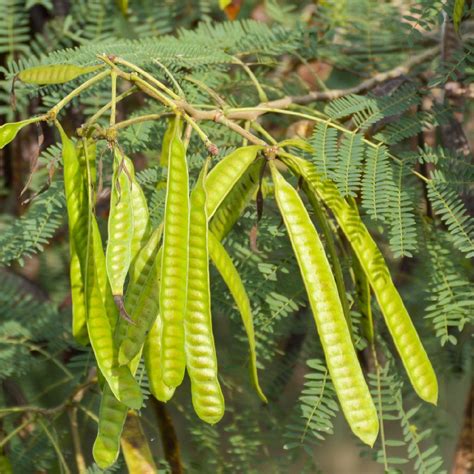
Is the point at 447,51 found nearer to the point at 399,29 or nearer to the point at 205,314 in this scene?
the point at 399,29

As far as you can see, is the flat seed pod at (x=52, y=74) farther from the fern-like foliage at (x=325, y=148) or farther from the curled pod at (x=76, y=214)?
the fern-like foliage at (x=325, y=148)

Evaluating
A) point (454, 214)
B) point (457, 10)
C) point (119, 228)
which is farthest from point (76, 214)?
point (457, 10)

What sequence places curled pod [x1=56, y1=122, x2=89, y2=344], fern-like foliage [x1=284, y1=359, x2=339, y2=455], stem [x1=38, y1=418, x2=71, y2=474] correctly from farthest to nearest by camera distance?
stem [x1=38, y1=418, x2=71, y2=474] < fern-like foliage [x1=284, y1=359, x2=339, y2=455] < curled pod [x1=56, y1=122, x2=89, y2=344]

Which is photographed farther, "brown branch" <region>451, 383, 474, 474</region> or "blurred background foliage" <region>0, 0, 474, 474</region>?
"brown branch" <region>451, 383, 474, 474</region>

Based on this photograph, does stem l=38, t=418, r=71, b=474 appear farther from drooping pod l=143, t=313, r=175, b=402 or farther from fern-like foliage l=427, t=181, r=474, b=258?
fern-like foliage l=427, t=181, r=474, b=258

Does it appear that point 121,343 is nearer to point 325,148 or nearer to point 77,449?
point 325,148

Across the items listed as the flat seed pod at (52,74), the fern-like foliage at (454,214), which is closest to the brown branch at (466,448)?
the fern-like foliage at (454,214)

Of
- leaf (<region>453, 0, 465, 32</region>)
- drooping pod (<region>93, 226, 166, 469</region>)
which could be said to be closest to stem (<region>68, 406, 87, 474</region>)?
drooping pod (<region>93, 226, 166, 469</region>)
